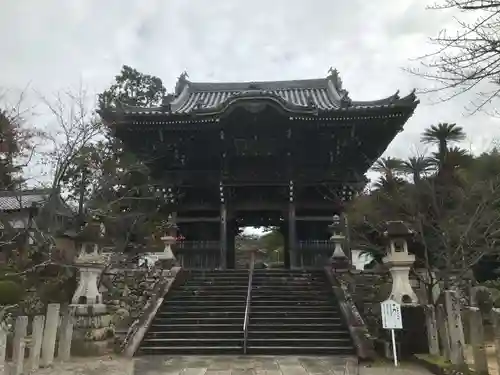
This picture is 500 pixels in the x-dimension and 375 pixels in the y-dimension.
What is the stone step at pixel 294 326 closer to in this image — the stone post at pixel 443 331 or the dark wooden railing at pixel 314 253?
the stone post at pixel 443 331

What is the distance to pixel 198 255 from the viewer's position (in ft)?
49.1

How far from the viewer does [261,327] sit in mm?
9867

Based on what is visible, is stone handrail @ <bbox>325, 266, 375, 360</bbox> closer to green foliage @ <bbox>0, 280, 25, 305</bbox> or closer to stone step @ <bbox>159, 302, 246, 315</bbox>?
stone step @ <bbox>159, 302, 246, 315</bbox>

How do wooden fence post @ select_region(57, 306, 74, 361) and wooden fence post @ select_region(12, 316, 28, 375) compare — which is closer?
wooden fence post @ select_region(12, 316, 28, 375)

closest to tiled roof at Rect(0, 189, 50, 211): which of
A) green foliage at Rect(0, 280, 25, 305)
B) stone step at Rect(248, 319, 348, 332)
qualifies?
green foliage at Rect(0, 280, 25, 305)

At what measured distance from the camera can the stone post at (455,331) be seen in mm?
6338

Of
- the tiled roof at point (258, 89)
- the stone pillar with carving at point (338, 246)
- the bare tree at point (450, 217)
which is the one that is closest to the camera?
the bare tree at point (450, 217)

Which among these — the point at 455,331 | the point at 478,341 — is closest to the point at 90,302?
the point at 455,331

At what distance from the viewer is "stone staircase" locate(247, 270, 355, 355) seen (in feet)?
30.0

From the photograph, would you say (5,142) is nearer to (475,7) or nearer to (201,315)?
(201,315)

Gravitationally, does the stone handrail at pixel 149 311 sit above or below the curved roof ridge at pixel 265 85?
below

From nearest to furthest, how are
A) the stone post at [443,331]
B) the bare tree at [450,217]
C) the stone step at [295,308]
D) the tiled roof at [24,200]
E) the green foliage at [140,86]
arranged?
the stone post at [443,331] < the bare tree at [450,217] < the stone step at [295,308] < the tiled roof at [24,200] < the green foliage at [140,86]

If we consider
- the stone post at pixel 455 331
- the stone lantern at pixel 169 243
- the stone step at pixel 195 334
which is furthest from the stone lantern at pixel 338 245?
the stone post at pixel 455 331

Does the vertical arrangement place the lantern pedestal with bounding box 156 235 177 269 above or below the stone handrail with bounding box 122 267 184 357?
above
